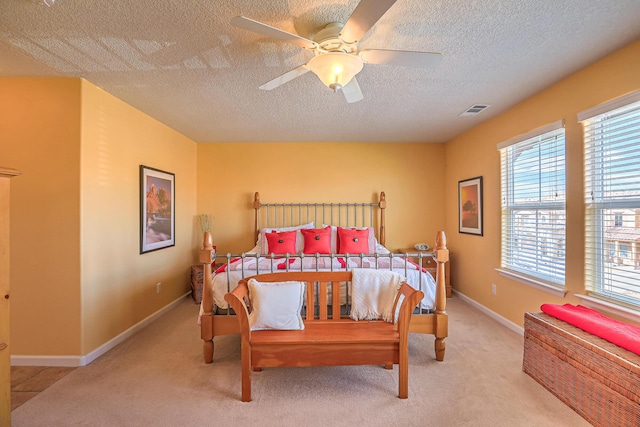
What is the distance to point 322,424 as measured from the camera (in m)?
1.82

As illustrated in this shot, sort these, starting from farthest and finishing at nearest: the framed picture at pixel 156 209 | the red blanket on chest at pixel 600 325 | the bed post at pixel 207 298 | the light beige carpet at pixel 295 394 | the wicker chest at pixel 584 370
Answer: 1. the framed picture at pixel 156 209
2. the bed post at pixel 207 298
3. the light beige carpet at pixel 295 394
4. the red blanket on chest at pixel 600 325
5. the wicker chest at pixel 584 370

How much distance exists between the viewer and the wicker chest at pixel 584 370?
160 centimetres

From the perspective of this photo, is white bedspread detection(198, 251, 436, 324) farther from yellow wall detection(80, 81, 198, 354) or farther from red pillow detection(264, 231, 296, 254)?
yellow wall detection(80, 81, 198, 354)

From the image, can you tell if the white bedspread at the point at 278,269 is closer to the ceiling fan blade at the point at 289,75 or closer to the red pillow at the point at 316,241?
the red pillow at the point at 316,241

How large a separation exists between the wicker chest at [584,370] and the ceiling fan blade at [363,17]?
2282 millimetres

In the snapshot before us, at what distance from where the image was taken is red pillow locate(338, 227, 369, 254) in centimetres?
399

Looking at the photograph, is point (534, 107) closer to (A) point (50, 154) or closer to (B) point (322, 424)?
(B) point (322, 424)

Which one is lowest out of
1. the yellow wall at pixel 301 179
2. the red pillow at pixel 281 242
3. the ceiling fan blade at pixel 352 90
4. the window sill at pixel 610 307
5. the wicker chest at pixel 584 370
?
the wicker chest at pixel 584 370

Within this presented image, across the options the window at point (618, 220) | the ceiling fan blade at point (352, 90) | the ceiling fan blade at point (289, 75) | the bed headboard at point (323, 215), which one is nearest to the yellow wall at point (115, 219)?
the bed headboard at point (323, 215)

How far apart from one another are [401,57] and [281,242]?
106 inches

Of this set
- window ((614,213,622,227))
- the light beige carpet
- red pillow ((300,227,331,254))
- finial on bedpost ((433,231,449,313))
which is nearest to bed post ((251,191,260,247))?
red pillow ((300,227,331,254))

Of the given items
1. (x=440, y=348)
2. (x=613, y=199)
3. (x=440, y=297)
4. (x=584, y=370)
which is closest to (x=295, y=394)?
(x=440, y=348)

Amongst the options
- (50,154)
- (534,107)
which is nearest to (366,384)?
(534,107)

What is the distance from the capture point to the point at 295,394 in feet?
6.97
